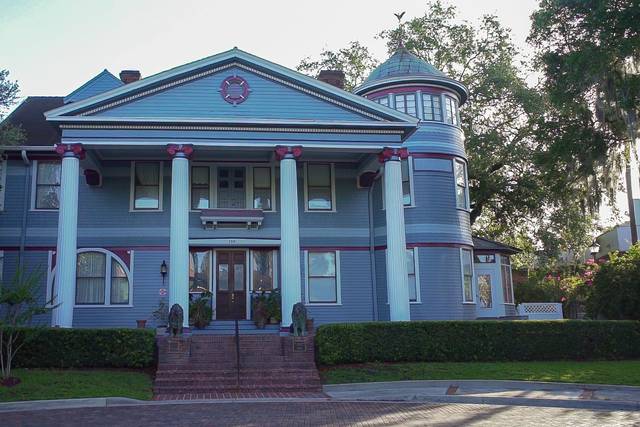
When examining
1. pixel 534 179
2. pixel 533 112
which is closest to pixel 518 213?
pixel 534 179

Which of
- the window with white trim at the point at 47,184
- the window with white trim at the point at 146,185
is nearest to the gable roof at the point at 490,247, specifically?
the window with white trim at the point at 146,185

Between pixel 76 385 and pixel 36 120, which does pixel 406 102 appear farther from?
pixel 76 385

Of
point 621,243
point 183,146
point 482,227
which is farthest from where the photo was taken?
point 621,243

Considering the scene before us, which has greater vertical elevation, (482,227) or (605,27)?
(605,27)

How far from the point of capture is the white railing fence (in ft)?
84.2

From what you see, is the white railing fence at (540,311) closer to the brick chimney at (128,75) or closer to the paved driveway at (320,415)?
the paved driveway at (320,415)

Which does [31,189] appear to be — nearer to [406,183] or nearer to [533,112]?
[406,183]

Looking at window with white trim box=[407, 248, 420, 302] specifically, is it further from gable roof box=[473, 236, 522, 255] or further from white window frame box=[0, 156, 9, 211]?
white window frame box=[0, 156, 9, 211]

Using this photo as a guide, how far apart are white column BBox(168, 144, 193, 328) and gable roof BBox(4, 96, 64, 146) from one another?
5.06 meters

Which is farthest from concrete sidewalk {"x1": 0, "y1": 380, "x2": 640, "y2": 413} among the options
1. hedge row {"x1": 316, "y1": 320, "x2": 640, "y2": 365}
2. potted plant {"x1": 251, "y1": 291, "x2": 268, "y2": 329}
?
potted plant {"x1": 251, "y1": 291, "x2": 268, "y2": 329}

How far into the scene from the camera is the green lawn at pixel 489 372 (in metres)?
15.4

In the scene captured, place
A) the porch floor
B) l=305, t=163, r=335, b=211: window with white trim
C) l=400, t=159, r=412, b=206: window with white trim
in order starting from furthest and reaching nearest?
l=305, t=163, r=335, b=211: window with white trim < l=400, t=159, r=412, b=206: window with white trim < the porch floor

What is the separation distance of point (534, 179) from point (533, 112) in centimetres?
313

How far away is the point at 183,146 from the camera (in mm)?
19344
